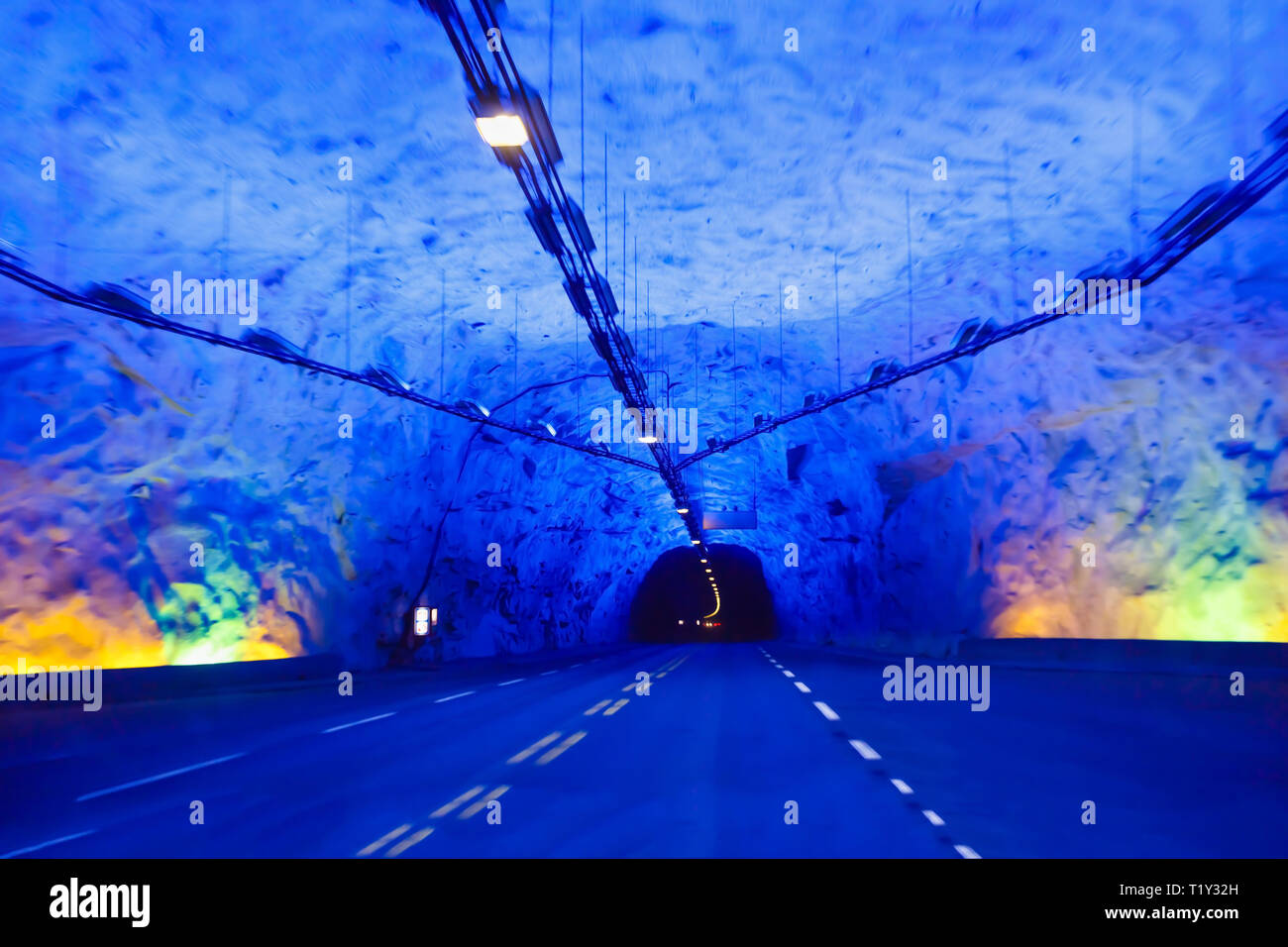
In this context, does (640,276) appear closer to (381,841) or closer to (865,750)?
(865,750)

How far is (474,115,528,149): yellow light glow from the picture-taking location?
10.0 metres

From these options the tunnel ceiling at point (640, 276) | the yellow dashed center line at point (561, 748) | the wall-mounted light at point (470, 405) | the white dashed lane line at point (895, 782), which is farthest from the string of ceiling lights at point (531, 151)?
the white dashed lane line at point (895, 782)

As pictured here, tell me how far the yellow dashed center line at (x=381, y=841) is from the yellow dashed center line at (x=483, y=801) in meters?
0.52

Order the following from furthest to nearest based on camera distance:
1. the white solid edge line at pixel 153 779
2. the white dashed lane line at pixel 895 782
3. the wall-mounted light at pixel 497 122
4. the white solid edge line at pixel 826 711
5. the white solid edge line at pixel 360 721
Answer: the white solid edge line at pixel 826 711 → the white solid edge line at pixel 360 721 → the wall-mounted light at pixel 497 122 → the white solid edge line at pixel 153 779 → the white dashed lane line at pixel 895 782

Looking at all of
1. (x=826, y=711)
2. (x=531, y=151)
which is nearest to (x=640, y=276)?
(x=531, y=151)

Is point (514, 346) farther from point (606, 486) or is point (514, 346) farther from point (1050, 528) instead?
point (606, 486)

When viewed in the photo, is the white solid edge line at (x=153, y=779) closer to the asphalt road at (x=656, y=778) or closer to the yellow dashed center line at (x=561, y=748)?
the asphalt road at (x=656, y=778)

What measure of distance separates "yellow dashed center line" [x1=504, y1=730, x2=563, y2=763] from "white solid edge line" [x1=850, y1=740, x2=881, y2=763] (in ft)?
12.0

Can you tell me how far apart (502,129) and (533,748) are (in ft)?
23.0

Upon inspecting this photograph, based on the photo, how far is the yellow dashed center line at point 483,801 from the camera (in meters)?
7.19

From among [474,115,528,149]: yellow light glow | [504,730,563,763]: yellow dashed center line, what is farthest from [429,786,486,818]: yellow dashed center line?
[474,115,528,149]: yellow light glow
